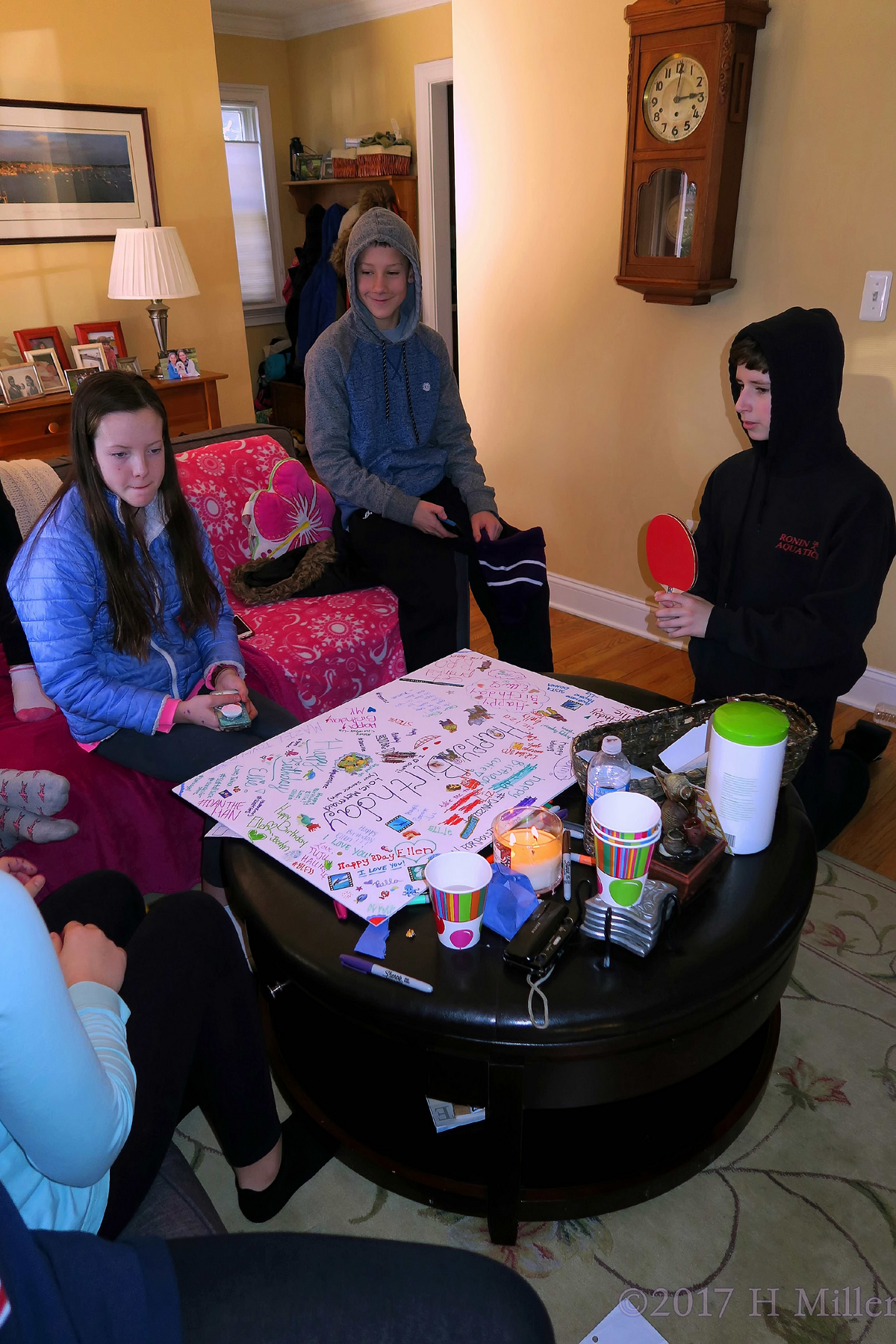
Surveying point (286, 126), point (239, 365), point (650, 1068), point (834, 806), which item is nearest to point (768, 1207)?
point (650, 1068)

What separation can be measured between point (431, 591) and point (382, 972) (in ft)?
4.39

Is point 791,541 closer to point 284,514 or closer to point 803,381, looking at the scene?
point 803,381

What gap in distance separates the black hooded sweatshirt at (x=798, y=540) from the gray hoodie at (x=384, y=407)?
33.3 inches

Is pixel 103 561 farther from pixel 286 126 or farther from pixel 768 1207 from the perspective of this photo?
pixel 286 126

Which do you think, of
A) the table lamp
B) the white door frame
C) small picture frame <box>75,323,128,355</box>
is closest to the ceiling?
the white door frame

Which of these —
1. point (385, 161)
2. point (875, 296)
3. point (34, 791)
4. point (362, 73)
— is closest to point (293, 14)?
point (362, 73)

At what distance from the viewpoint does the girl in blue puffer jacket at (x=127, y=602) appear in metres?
1.58

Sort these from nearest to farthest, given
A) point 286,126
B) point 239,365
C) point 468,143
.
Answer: point 468,143
point 239,365
point 286,126

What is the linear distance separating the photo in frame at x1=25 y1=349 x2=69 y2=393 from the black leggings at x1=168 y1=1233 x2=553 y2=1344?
3238 millimetres

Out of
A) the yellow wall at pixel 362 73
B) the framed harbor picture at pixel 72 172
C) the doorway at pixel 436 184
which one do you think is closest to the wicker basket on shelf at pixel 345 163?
the yellow wall at pixel 362 73

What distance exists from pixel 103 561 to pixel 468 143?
2.36m

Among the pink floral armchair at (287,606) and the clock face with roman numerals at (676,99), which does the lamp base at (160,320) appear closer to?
the pink floral armchair at (287,606)

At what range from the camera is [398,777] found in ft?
4.44

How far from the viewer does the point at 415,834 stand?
122 cm
